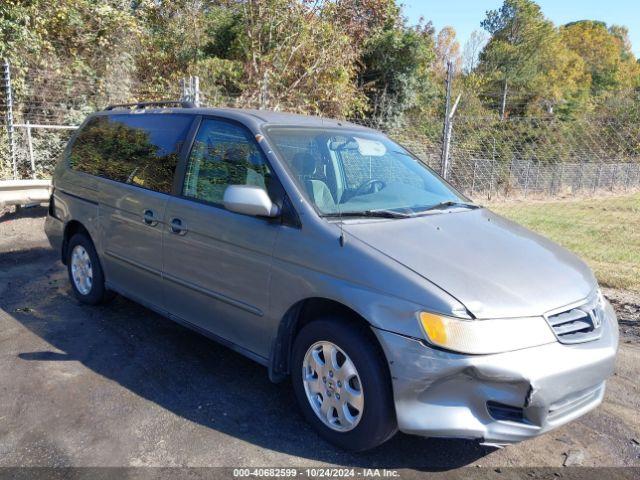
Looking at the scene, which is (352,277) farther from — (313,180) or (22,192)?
(22,192)

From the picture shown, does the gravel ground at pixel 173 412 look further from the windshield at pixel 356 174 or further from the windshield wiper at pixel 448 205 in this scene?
the windshield wiper at pixel 448 205

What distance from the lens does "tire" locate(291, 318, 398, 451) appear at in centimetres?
289

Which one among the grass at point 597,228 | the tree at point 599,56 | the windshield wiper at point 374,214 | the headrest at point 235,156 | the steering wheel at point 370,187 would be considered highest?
the tree at point 599,56

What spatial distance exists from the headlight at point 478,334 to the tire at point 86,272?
343 centimetres

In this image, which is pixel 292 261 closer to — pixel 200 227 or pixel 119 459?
pixel 200 227

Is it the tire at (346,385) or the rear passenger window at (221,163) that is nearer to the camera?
the tire at (346,385)

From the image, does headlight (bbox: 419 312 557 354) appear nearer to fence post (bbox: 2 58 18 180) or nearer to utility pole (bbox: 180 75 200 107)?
utility pole (bbox: 180 75 200 107)

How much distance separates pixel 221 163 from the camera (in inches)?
156

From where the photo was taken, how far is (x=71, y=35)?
12594 mm

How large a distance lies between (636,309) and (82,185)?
210 inches

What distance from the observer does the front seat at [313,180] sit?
3465 millimetres

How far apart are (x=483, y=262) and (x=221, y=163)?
1904 mm

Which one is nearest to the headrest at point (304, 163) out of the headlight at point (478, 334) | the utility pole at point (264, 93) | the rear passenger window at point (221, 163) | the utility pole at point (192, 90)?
the rear passenger window at point (221, 163)

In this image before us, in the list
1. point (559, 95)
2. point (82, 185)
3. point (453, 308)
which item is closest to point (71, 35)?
point (82, 185)
